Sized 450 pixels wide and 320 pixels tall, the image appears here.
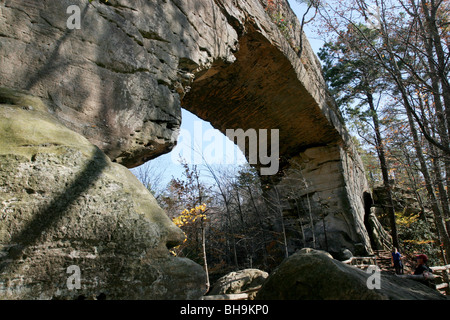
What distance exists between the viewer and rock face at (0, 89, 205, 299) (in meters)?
1.57

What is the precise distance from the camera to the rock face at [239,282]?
523cm

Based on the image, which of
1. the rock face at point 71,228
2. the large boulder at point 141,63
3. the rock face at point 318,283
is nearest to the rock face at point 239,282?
the rock face at point 318,283

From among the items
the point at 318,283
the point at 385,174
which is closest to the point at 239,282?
the point at 318,283

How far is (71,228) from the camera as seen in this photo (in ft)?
5.64

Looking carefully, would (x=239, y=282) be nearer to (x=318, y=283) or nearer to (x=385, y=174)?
(x=318, y=283)

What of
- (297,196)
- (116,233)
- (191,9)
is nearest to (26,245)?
(116,233)

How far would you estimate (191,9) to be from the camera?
4113 mm

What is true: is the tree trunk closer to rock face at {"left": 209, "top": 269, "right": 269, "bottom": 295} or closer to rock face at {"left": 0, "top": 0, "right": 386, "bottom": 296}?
rock face at {"left": 0, "top": 0, "right": 386, "bottom": 296}

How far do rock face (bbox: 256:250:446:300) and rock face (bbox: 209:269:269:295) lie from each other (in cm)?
293

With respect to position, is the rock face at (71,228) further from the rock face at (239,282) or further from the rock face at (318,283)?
the rock face at (239,282)

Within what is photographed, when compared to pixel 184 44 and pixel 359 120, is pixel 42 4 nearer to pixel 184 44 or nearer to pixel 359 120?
pixel 184 44

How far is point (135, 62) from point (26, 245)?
222 centimetres

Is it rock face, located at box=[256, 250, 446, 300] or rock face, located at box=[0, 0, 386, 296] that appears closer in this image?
rock face, located at box=[256, 250, 446, 300]

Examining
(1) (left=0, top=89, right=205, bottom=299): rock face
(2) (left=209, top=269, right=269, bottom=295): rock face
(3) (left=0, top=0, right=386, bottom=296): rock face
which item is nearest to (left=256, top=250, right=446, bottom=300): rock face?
(1) (left=0, top=89, right=205, bottom=299): rock face
